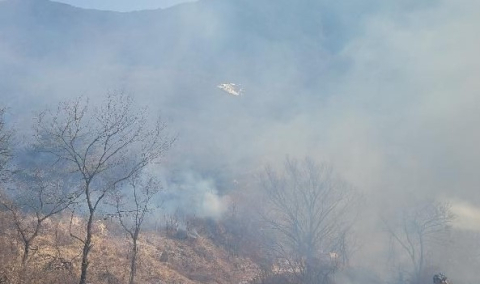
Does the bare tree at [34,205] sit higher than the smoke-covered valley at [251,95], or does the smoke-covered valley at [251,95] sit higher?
the smoke-covered valley at [251,95]

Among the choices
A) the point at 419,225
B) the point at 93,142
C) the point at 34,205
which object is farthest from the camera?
the point at 419,225

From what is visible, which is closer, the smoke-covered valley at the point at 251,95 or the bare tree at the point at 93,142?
the bare tree at the point at 93,142

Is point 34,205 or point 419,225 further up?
point 419,225

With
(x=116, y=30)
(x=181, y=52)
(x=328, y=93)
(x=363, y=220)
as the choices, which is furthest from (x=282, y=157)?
(x=116, y=30)

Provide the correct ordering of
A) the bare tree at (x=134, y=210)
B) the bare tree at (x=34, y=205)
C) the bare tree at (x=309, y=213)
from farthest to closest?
the bare tree at (x=309, y=213) < the bare tree at (x=134, y=210) < the bare tree at (x=34, y=205)

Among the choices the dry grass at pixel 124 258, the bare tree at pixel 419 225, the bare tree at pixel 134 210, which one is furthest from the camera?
the bare tree at pixel 419 225

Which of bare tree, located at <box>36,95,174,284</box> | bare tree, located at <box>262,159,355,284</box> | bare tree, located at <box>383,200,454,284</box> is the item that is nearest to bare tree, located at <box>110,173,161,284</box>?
bare tree, located at <box>36,95,174,284</box>

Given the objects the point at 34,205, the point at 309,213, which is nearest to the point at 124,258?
the point at 34,205

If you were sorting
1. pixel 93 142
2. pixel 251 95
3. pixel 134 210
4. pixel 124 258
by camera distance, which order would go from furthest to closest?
pixel 251 95
pixel 124 258
pixel 134 210
pixel 93 142

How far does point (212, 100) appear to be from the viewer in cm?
6606

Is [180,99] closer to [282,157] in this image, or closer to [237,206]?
[282,157]

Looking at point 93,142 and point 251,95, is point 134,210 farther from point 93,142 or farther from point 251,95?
point 251,95

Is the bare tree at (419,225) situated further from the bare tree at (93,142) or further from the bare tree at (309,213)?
the bare tree at (93,142)

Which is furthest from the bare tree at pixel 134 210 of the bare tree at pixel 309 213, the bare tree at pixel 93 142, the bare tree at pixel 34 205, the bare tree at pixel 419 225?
the bare tree at pixel 419 225
